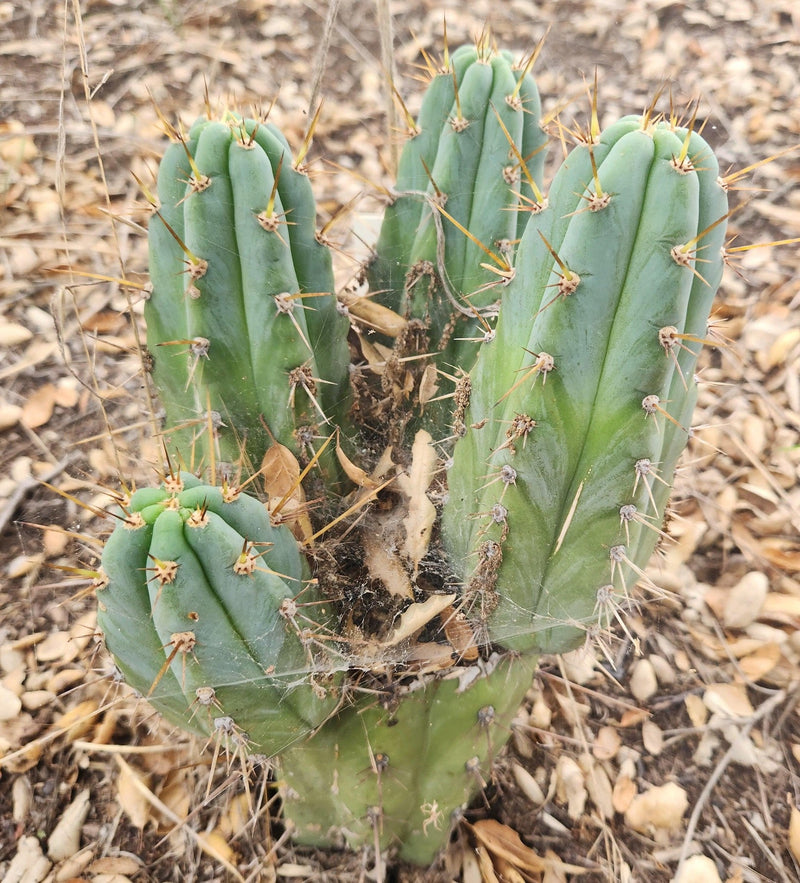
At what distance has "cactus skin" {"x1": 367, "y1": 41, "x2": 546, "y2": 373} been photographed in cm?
132

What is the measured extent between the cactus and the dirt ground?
31 cm

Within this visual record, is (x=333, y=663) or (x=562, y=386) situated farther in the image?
(x=333, y=663)

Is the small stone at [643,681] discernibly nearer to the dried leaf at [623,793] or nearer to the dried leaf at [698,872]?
the dried leaf at [623,793]

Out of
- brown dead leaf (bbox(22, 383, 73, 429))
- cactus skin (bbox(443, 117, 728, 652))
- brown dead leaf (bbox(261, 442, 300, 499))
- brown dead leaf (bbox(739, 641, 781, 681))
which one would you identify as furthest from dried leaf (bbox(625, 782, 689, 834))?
brown dead leaf (bbox(22, 383, 73, 429))

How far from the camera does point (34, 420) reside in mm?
2252

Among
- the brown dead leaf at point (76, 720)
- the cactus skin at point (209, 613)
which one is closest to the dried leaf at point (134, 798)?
the brown dead leaf at point (76, 720)

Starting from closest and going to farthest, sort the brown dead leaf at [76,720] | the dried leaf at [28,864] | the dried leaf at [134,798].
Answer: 1. the dried leaf at [28,864]
2. the dried leaf at [134,798]
3. the brown dead leaf at [76,720]

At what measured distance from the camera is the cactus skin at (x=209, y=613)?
935 mm

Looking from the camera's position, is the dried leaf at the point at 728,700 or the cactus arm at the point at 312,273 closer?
the cactus arm at the point at 312,273

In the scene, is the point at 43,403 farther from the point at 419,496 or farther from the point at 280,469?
the point at 419,496

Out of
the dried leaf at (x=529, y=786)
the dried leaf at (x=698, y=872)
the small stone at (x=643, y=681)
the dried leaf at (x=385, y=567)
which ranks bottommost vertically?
the dried leaf at (x=698, y=872)

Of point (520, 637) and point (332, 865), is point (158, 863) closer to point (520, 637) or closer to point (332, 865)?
point (332, 865)

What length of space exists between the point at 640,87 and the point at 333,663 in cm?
317

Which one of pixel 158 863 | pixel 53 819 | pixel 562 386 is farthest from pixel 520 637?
pixel 53 819
